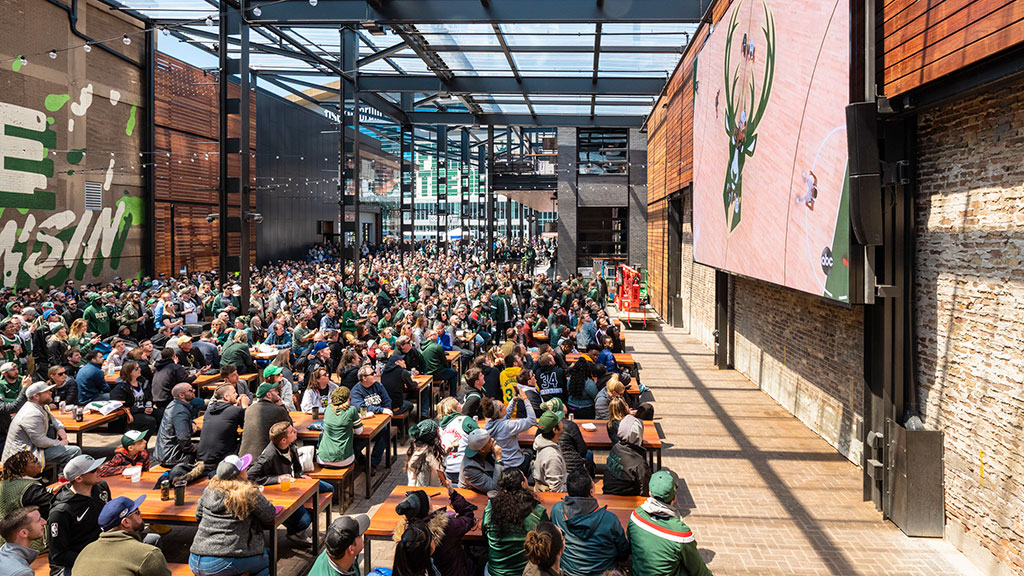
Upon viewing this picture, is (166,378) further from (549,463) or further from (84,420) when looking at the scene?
(549,463)

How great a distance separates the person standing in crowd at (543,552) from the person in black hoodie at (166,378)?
6.98 meters

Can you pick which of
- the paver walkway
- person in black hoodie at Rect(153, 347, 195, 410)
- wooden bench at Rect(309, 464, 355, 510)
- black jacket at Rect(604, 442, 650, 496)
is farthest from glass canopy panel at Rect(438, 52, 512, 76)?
black jacket at Rect(604, 442, 650, 496)

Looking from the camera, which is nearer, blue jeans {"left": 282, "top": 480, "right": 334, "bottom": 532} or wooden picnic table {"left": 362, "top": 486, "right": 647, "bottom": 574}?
wooden picnic table {"left": 362, "top": 486, "right": 647, "bottom": 574}

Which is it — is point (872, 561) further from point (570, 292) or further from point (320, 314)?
point (570, 292)

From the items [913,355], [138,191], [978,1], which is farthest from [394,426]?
[138,191]

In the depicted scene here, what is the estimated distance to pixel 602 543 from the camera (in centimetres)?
464

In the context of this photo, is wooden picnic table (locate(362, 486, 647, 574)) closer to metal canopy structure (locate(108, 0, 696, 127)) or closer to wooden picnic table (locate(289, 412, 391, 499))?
wooden picnic table (locate(289, 412, 391, 499))

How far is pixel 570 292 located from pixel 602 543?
15485 millimetres

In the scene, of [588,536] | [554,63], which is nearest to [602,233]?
[554,63]

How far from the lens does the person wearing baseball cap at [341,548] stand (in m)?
3.98

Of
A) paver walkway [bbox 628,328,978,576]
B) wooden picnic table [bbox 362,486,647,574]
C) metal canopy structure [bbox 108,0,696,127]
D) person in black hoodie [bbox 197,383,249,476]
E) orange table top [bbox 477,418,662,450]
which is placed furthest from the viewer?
metal canopy structure [bbox 108,0,696,127]

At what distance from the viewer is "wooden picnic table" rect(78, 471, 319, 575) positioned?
550cm

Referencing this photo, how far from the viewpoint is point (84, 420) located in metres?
8.34

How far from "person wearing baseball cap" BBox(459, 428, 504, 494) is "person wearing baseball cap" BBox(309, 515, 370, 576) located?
192 centimetres
